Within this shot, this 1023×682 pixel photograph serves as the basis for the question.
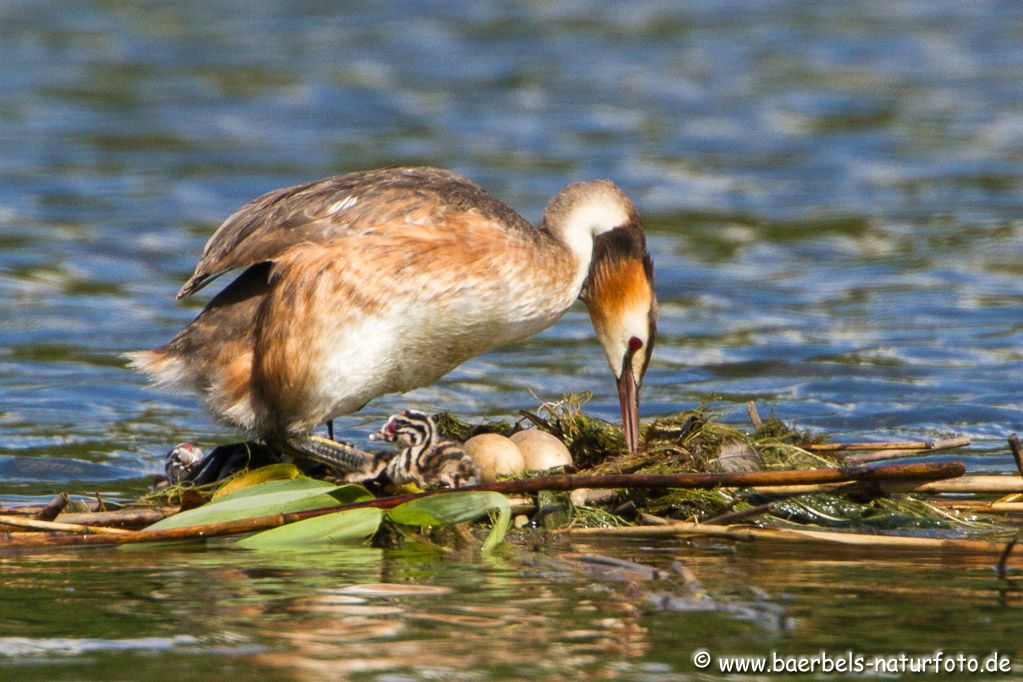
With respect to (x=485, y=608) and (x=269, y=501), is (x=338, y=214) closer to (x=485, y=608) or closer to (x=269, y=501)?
(x=269, y=501)

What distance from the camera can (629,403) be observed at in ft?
23.6

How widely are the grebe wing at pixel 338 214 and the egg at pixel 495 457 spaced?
3.09 ft

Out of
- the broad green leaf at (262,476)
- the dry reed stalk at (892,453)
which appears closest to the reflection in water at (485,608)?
the broad green leaf at (262,476)

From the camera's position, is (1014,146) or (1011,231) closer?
(1011,231)

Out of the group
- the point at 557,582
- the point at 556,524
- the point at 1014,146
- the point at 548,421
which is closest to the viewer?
the point at 557,582

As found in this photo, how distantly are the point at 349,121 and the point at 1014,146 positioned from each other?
7.46 m

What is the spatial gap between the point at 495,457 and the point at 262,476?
0.93m

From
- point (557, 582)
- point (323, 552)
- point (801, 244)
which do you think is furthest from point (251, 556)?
point (801, 244)

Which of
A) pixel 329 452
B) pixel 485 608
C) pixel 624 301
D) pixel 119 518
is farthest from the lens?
pixel 624 301

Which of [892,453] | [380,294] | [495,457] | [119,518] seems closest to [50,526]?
[119,518]

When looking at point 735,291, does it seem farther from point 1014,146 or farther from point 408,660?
point 408,660

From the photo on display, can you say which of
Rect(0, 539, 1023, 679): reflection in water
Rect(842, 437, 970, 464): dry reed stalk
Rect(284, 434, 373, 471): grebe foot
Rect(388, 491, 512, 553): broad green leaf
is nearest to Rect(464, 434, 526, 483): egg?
Rect(284, 434, 373, 471): grebe foot

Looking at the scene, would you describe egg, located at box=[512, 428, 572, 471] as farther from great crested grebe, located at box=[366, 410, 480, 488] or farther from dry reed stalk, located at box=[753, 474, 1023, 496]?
dry reed stalk, located at box=[753, 474, 1023, 496]

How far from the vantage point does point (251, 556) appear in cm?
575
